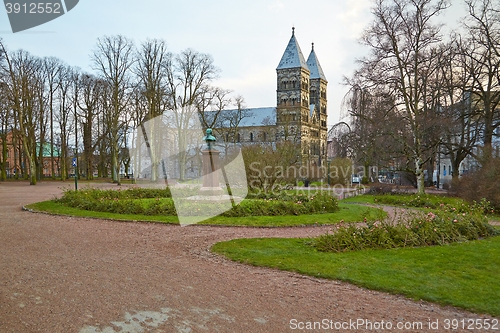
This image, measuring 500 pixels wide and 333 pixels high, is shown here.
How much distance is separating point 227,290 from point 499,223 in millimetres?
11590

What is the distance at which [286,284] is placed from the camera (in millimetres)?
6465

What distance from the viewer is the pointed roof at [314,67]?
81188mm

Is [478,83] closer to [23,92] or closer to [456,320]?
[456,320]

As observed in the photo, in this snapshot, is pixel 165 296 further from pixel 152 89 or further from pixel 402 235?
pixel 152 89

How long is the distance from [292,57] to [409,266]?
69.4m

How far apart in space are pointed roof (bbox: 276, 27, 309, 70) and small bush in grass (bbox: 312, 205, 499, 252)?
6411cm

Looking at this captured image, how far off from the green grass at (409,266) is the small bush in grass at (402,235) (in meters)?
0.33

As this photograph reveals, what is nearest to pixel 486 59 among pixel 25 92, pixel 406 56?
pixel 406 56

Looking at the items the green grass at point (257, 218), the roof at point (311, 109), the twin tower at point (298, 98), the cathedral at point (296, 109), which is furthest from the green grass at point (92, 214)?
the roof at point (311, 109)

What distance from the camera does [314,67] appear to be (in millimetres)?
82312

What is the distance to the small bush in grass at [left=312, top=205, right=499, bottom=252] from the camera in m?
9.09

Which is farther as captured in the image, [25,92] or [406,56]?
[25,92]

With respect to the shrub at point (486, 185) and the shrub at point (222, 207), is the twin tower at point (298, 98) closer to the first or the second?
the shrub at point (486, 185)

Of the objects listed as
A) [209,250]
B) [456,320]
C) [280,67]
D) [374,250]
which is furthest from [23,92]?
[280,67]
